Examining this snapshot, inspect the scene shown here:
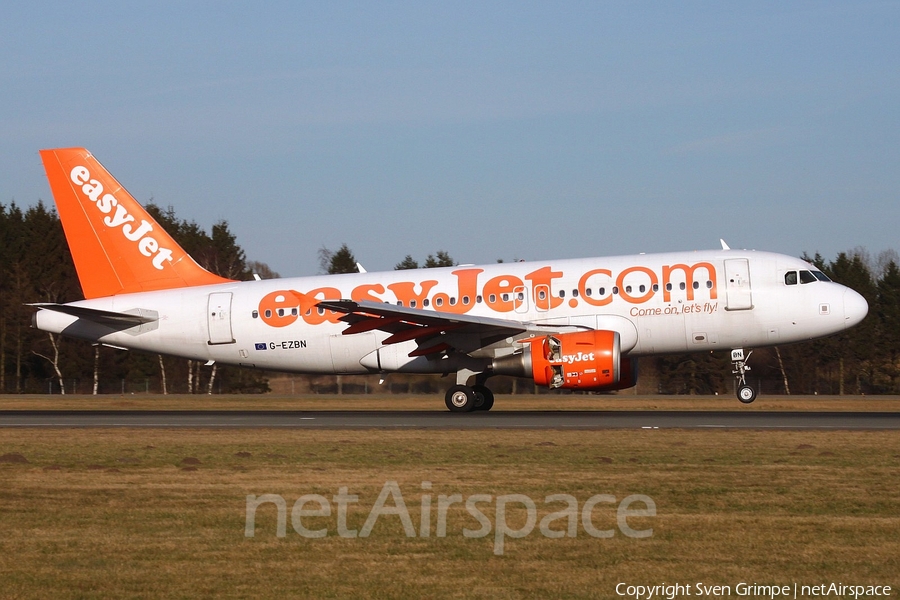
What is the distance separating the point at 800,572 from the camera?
8945 millimetres

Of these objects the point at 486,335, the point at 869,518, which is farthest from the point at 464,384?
the point at 869,518

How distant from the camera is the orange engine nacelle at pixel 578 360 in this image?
27094 millimetres

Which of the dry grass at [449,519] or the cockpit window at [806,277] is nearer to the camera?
the dry grass at [449,519]

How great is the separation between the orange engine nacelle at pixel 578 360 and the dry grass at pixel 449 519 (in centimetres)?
689

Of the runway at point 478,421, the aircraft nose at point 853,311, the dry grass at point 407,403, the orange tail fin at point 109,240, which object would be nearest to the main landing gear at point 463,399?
the runway at point 478,421

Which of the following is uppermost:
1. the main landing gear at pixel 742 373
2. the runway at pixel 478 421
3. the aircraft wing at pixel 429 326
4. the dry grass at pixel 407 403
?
the aircraft wing at pixel 429 326

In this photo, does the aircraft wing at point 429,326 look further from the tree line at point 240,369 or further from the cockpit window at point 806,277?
the tree line at point 240,369

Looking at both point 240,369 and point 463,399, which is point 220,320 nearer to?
point 463,399

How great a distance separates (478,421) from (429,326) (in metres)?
3.74

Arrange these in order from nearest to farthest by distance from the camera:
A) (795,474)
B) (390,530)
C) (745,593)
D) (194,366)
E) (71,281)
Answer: (745,593) → (390,530) → (795,474) → (194,366) → (71,281)

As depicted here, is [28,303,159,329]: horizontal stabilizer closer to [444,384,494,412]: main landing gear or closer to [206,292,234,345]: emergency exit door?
[206,292,234,345]: emergency exit door

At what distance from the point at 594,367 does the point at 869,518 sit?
51.4 ft

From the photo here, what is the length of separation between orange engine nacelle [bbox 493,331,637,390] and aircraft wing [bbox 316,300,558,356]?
46.4 inches

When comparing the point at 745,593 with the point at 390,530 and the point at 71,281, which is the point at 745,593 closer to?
the point at 390,530
